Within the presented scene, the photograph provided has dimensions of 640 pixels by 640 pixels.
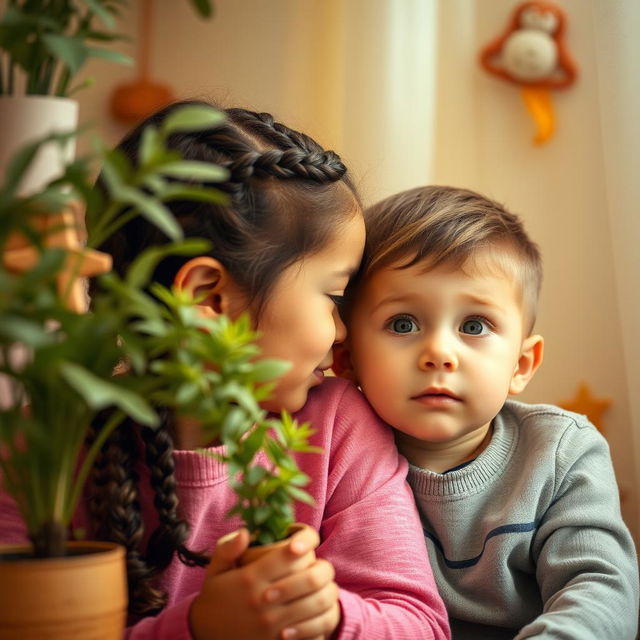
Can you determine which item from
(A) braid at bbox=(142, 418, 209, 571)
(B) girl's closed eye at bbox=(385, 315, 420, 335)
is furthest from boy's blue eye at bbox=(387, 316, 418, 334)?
(A) braid at bbox=(142, 418, 209, 571)

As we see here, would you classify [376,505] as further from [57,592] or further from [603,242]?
[603,242]

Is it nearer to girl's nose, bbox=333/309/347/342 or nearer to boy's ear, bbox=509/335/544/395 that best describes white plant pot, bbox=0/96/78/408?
girl's nose, bbox=333/309/347/342

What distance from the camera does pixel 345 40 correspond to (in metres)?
1.92

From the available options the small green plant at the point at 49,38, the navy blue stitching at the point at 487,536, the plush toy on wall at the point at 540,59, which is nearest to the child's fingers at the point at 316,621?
the navy blue stitching at the point at 487,536

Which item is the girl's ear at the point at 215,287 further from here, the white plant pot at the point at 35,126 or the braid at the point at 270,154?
the white plant pot at the point at 35,126

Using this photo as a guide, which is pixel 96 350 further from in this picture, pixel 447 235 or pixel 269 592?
pixel 447 235

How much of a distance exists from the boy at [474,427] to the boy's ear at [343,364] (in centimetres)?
4

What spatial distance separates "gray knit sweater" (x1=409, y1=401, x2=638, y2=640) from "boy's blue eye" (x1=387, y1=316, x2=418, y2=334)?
198 mm

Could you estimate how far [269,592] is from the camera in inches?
30.8

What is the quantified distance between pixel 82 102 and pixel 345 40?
73 cm

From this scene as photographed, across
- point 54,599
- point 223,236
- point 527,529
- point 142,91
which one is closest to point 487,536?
point 527,529

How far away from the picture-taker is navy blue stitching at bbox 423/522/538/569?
116 centimetres

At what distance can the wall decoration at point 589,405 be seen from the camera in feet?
5.45

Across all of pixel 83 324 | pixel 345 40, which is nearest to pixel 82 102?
pixel 345 40
